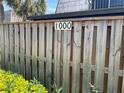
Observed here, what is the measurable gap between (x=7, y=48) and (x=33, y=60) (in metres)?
1.43

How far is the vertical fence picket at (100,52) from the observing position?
329 cm

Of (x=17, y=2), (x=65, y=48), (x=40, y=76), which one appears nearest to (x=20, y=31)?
(x=40, y=76)

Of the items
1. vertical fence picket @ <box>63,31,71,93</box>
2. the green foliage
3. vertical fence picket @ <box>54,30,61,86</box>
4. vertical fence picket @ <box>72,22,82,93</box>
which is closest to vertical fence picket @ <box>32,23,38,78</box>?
vertical fence picket @ <box>54,30,61,86</box>

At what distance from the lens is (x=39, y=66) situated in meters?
4.74

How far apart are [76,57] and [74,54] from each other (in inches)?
2.9

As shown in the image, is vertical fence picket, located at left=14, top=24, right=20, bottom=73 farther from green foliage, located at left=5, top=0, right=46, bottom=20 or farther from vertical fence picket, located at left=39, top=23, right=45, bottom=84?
green foliage, located at left=5, top=0, right=46, bottom=20

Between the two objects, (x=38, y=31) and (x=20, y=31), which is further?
(x=20, y=31)

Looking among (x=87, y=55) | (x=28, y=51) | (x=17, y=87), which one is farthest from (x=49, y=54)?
(x=17, y=87)

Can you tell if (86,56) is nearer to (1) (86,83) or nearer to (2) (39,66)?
(1) (86,83)

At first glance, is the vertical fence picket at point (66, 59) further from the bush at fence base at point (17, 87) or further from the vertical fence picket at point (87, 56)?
the bush at fence base at point (17, 87)

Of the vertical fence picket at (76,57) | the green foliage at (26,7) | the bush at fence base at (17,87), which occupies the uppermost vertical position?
the green foliage at (26,7)

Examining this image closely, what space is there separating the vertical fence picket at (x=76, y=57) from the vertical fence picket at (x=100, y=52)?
0.43 metres

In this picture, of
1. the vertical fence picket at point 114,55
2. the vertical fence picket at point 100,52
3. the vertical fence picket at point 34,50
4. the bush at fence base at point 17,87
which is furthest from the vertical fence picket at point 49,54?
the vertical fence picket at point 114,55

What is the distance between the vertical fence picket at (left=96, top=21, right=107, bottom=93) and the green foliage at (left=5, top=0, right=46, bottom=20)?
17.3 m
